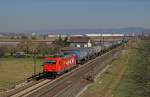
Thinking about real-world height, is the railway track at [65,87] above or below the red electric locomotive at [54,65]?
below

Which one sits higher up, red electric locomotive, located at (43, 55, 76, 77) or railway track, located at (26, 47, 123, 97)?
red electric locomotive, located at (43, 55, 76, 77)

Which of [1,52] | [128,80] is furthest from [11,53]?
[128,80]

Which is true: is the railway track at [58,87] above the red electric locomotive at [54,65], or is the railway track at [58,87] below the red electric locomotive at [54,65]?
below

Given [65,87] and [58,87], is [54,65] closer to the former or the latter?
[58,87]

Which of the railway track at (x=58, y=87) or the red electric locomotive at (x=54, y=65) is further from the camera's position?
the red electric locomotive at (x=54, y=65)

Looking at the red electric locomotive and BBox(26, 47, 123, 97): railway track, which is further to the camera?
the red electric locomotive

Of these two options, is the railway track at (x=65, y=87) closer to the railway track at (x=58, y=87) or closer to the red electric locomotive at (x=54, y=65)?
the railway track at (x=58, y=87)

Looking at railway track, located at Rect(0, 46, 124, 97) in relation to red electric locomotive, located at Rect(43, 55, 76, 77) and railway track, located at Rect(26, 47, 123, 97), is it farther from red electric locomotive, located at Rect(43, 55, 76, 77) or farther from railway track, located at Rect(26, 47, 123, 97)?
red electric locomotive, located at Rect(43, 55, 76, 77)

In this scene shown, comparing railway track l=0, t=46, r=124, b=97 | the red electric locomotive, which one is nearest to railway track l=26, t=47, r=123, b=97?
railway track l=0, t=46, r=124, b=97

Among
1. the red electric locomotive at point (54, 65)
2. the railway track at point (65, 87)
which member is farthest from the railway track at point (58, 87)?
the red electric locomotive at point (54, 65)

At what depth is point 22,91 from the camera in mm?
42719

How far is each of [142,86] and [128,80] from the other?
6.34 meters

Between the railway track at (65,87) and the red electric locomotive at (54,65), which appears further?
the red electric locomotive at (54,65)

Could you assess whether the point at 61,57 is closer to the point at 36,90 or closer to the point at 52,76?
the point at 52,76
